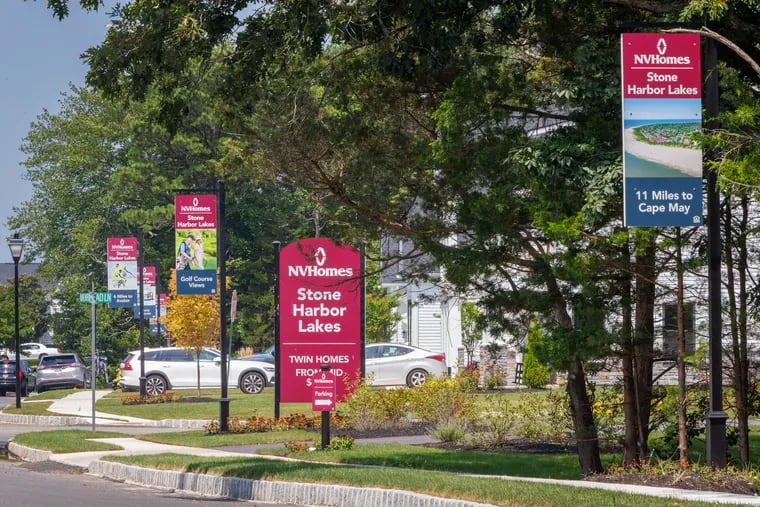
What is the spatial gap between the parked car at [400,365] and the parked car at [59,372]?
14.4 m

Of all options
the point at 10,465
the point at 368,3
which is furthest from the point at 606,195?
the point at 10,465

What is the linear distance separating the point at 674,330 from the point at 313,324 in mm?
10409

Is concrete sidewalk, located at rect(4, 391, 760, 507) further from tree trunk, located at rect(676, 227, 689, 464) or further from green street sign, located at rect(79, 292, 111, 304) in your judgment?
green street sign, located at rect(79, 292, 111, 304)

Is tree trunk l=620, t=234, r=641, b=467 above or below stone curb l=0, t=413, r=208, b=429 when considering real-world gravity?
above

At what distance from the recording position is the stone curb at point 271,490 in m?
12.4

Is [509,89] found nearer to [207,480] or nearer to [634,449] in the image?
[634,449]

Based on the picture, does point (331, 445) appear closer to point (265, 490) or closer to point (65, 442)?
point (65, 442)

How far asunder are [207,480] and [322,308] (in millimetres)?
9603

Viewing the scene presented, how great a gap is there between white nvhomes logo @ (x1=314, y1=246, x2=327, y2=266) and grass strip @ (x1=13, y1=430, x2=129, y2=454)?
518 centimetres

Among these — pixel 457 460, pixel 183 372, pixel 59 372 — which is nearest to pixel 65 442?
pixel 457 460

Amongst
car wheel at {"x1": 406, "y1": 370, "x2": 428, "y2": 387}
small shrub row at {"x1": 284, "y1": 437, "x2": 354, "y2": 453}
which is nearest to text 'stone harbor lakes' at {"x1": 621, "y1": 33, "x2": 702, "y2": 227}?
small shrub row at {"x1": 284, "y1": 437, "x2": 354, "y2": 453}

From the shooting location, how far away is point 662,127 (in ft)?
43.1

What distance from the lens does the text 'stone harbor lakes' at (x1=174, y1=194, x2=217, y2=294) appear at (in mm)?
33438

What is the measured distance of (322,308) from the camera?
24.9 meters
